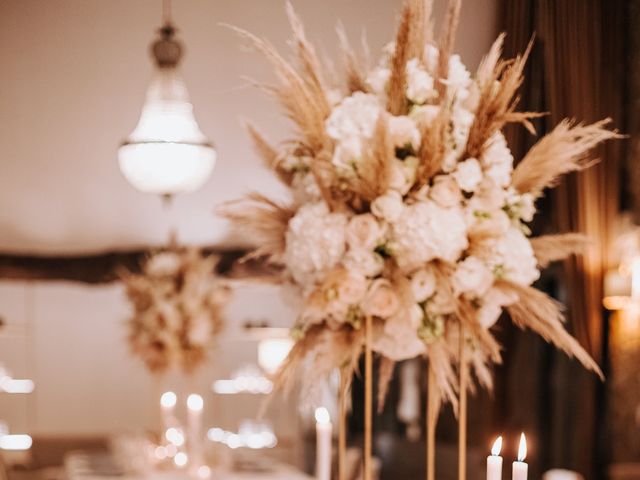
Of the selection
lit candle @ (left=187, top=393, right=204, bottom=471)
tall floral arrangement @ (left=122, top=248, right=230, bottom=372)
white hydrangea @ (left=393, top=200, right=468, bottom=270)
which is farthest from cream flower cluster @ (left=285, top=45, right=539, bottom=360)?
tall floral arrangement @ (left=122, top=248, right=230, bottom=372)

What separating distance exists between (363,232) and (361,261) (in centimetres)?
8

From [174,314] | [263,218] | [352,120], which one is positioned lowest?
[174,314]

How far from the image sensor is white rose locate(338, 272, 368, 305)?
2.44 m

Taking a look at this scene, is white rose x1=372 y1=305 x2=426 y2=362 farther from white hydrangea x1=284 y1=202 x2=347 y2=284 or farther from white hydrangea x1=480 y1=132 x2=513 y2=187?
white hydrangea x1=480 y1=132 x2=513 y2=187

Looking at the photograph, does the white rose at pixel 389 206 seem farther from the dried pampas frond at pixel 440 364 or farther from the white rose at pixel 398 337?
the dried pampas frond at pixel 440 364

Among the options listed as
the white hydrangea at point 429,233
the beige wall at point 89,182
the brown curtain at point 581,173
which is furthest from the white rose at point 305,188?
the beige wall at point 89,182

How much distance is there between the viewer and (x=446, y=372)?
8.44 feet

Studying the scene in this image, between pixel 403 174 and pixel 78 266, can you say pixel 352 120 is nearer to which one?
pixel 403 174

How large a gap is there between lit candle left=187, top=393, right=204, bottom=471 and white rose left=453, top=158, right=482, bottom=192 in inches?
99.9

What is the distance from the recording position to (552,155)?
2.45m

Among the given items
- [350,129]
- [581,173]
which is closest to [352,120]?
[350,129]

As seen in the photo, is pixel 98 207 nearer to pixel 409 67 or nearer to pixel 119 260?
pixel 119 260

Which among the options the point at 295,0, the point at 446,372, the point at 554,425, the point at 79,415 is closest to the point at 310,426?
the point at 79,415

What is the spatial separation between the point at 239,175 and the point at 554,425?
3.81m
